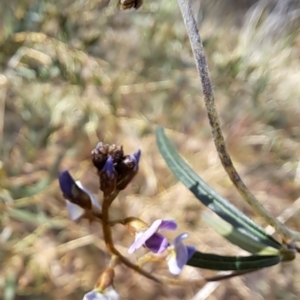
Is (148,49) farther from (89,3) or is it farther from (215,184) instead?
(215,184)

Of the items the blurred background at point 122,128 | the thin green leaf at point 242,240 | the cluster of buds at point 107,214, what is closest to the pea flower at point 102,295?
the cluster of buds at point 107,214

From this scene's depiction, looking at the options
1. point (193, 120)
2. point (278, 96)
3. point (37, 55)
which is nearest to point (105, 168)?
point (37, 55)

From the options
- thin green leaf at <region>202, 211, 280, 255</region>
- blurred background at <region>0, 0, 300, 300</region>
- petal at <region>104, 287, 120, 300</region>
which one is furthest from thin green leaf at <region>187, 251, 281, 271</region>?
blurred background at <region>0, 0, 300, 300</region>

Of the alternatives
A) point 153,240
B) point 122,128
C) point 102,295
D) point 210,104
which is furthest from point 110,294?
point 122,128

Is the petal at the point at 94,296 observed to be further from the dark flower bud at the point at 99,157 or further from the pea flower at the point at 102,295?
the dark flower bud at the point at 99,157

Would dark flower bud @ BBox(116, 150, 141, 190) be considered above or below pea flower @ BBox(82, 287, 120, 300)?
above

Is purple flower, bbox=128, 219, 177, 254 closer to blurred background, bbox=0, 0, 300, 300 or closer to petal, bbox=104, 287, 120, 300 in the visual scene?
petal, bbox=104, 287, 120, 300
